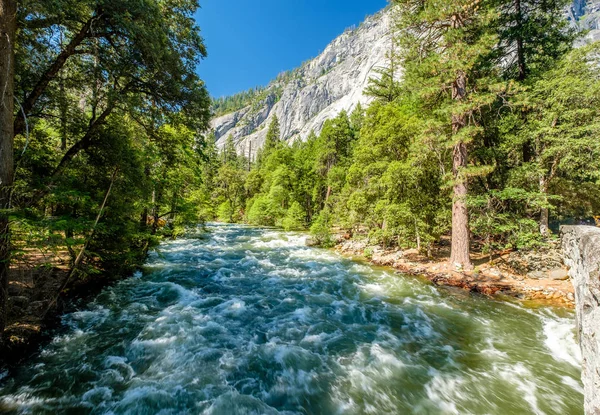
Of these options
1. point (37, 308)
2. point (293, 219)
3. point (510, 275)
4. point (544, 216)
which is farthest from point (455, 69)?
point (293, 219)

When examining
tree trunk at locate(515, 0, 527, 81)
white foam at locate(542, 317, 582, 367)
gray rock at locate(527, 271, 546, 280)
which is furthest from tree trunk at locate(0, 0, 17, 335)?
tree trunk at locate(515, 0, 527, 81)

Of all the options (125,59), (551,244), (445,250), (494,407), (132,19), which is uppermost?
(132,19)

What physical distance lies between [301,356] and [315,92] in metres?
137

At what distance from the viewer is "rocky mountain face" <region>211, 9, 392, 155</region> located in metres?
111

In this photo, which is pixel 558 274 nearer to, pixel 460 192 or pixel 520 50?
pixel 460 192

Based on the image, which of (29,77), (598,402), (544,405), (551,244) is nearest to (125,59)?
(29,77)

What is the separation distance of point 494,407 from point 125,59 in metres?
9.98

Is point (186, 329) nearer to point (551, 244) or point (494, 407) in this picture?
point (494, 407)

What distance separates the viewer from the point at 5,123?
4152mm

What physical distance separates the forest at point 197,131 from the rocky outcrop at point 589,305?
6.82 metres

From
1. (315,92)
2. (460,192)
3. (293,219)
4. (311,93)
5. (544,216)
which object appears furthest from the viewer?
(311,93)

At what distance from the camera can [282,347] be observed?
5.47m

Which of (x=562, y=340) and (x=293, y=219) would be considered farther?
(x=293, y=219)

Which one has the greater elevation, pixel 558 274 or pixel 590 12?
pixel 590 12
